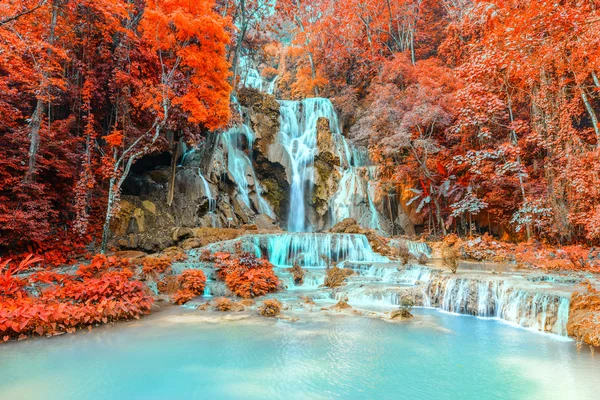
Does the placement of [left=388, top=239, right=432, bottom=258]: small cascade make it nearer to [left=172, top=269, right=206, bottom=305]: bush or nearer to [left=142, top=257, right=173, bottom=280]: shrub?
[left=172, top=269, right=206, bottom=305]: bush

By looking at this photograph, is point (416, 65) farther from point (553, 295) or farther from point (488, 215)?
point (553, 295)

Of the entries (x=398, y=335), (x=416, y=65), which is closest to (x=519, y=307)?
(x=398, y=335)

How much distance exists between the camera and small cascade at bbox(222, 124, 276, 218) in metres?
17.3

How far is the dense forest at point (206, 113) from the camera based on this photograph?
8438mm

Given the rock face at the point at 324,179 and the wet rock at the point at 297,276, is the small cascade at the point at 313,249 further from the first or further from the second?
the rock face at the point at 324,179

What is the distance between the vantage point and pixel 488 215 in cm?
1416

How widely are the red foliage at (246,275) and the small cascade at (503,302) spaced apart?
413 centimetres

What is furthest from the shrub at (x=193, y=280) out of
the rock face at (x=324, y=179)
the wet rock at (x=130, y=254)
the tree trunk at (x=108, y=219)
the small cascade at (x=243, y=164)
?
the rock face at (x=324, y=179)

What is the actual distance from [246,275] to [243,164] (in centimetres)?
1078

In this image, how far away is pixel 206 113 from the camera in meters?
11.9

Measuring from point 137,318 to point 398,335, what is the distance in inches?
190

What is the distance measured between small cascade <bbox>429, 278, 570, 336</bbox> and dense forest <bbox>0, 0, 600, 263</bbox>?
4551 millimetres

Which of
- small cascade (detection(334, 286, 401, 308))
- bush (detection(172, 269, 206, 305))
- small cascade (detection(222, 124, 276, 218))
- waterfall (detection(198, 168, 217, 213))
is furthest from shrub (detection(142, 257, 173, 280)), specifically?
small cascade (detection(222, 124, 276, 218))

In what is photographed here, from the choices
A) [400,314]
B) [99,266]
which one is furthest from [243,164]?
[400,314]
